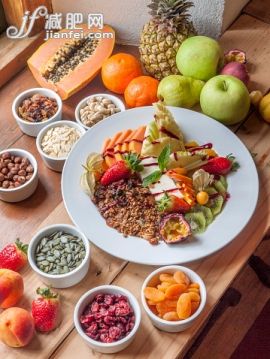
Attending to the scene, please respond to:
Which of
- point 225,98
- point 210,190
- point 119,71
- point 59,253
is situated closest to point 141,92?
point 119,71

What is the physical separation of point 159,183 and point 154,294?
0.74 feet

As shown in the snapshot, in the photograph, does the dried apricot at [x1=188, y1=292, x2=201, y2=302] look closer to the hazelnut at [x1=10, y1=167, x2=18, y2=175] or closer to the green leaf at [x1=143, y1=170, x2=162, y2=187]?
the green leaf at [x1=143, y1=170, x2=162, y2=187]

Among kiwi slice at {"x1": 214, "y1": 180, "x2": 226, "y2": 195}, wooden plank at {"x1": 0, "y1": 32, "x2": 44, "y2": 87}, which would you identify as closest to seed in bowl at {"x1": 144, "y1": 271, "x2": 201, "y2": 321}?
kiwi slice at {"x1": 214, "y1": 180, "x2": 226, "y2": 195}

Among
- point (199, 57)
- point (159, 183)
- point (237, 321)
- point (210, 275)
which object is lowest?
point (237, 321)

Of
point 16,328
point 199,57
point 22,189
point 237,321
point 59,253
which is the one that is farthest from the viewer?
point 237,321

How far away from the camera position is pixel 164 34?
4.36ft

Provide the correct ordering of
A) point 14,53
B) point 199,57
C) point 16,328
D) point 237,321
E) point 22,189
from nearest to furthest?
point 16,328 → point 22,189 → point 199,57 → point 14,53 → point 237,321

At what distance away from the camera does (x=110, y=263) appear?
1.09m

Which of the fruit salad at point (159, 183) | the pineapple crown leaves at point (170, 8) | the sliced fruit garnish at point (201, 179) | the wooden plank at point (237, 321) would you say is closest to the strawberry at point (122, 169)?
the fruit salad at point (159, 183)

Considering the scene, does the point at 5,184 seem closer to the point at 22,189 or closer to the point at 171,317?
the point at 22,189

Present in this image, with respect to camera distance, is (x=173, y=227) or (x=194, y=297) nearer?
(x=194, y=297)

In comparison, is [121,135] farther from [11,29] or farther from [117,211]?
[11,29]

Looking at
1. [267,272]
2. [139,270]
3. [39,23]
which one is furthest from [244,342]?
[39,23]

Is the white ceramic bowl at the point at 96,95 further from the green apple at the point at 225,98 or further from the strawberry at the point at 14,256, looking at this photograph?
the strawberry at the point at 14,256
